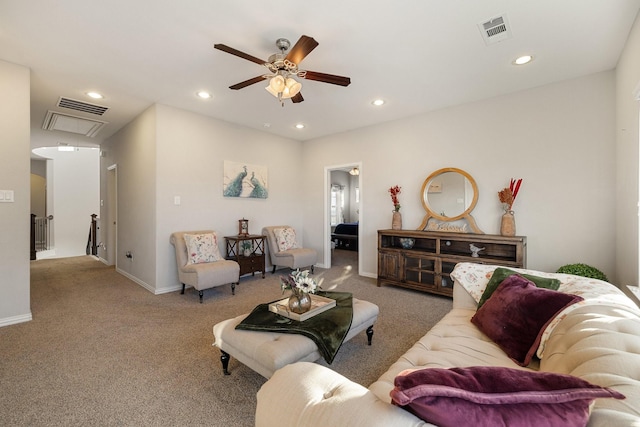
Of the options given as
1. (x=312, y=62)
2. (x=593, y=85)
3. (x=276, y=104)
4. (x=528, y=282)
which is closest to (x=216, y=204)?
(x=276, y=104)

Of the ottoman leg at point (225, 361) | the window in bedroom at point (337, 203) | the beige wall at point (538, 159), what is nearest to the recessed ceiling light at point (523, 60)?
the beige wall at point (538, 159)

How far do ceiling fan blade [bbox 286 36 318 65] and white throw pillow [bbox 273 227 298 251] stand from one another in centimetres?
332

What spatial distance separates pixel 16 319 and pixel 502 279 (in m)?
4.50

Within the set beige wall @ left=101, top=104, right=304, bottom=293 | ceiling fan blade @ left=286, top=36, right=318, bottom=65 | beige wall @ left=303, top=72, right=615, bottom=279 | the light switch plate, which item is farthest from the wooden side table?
ceiling fan blade @ left=286, top=36, right=318, bottom=65

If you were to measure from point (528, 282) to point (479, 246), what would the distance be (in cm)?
215

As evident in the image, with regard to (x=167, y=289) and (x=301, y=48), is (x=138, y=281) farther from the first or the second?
(x=301, y=48)

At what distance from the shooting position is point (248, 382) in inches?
77.5

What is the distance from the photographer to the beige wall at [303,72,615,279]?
3.14 m

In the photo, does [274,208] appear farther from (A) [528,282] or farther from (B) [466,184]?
(A) [528,282]

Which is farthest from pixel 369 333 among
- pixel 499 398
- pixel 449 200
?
pixel 449 200

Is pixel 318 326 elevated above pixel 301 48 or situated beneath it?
situated beneath

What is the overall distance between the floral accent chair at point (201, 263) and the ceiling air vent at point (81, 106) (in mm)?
2126

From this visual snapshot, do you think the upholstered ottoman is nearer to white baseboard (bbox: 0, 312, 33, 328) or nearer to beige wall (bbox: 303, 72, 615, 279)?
white baseboard (bbox: 0, 312, 33, 328)

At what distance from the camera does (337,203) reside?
10.6 meters
